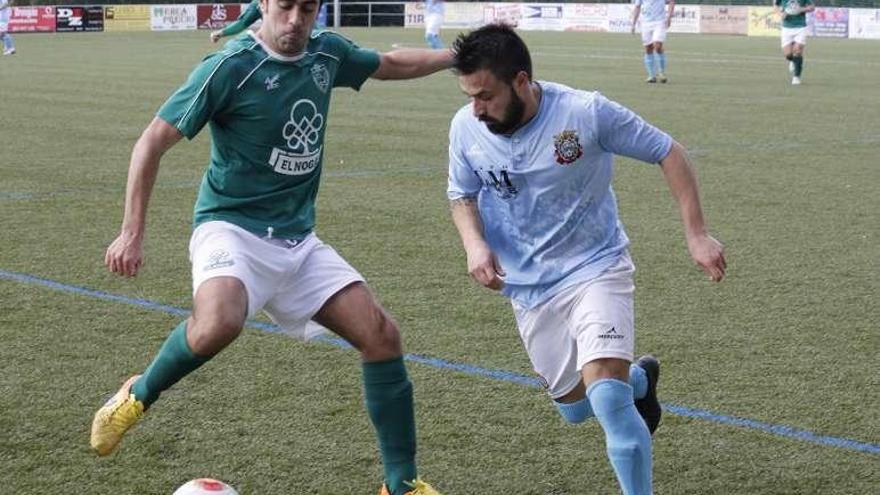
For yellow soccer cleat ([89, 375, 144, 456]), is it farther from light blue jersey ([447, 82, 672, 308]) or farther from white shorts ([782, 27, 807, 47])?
white shorts ([782, 27, 807, 47])

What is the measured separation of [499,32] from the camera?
4.46 m

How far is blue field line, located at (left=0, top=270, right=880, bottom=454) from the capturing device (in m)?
5.19

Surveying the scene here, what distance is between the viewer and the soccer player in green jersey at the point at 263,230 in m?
4.52

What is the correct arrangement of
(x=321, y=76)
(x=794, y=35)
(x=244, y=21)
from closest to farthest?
(x=321, y=76) → (x=244, y=21) → (x=794, y=35)

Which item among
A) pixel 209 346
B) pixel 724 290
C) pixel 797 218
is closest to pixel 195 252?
pixel 209 346

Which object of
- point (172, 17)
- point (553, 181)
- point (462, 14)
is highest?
point (462, 14)

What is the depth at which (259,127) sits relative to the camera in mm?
4656

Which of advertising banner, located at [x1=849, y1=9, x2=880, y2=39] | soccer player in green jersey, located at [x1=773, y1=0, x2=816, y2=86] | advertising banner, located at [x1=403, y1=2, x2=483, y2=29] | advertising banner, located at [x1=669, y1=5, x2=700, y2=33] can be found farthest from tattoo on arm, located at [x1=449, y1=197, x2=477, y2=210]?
advertising banner, located at [x1=403, y1=2, x2=483, y2=29]

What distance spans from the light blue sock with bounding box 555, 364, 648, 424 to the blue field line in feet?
1.67

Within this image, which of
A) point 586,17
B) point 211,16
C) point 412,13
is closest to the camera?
point 211,16

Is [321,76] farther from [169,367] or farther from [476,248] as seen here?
[169,367]

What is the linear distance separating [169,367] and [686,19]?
4674cm

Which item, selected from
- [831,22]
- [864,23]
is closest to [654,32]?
[864,23]

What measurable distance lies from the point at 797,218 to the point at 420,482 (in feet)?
20.4
